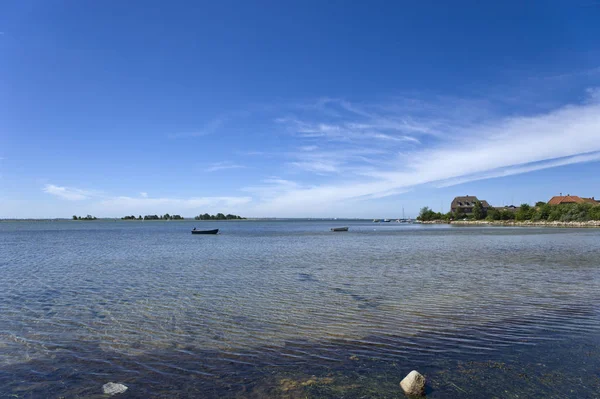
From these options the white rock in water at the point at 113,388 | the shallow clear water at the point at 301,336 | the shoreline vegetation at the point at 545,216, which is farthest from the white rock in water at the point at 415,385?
the shoreline vegetation at the point at 545,216

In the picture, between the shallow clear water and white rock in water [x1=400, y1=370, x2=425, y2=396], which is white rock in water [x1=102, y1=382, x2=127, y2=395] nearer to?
the shallow clear water

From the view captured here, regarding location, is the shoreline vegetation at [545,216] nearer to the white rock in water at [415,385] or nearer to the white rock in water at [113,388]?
the white rock in water at [415,385]

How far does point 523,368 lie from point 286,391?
5.03 metres

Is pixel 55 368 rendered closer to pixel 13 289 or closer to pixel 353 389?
pixel 353 389

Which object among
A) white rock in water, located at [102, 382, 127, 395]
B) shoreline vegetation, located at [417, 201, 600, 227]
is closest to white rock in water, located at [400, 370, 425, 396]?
white rock in water, located at [102, 382, 127, 395]

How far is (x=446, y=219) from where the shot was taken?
634ft

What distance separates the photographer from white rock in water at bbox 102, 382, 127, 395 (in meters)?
7.01

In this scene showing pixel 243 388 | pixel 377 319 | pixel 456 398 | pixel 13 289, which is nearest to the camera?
pixel 456 398

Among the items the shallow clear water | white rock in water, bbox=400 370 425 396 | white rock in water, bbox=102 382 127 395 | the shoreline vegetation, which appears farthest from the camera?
the shoreline vegetation

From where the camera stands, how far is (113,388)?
7.14 meters

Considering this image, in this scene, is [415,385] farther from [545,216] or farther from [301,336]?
[545,216]

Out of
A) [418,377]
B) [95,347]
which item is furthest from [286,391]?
[95,347]

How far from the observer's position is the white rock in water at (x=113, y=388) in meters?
7.01

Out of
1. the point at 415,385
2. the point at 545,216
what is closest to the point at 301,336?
the point at 415,385
